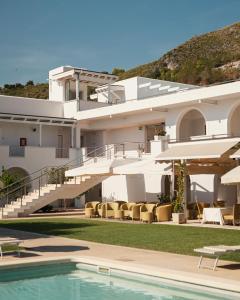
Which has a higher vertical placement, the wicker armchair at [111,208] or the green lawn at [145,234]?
the wicker armchair at [111,208]

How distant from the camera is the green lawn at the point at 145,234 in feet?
55.1

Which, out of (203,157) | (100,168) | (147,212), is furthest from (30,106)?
(203,157)

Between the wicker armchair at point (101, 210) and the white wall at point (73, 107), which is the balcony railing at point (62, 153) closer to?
the white wall at point (73, 107)

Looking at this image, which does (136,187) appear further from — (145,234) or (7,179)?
(145,234)

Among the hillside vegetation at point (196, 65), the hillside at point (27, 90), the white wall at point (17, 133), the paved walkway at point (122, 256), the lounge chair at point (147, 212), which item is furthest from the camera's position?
the hillside at point (27, 90)

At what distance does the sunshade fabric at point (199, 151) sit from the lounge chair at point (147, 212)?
2452mm

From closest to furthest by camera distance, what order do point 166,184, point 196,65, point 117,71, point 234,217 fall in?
point 234,217
point 166,184
point 196,65
point 117,71

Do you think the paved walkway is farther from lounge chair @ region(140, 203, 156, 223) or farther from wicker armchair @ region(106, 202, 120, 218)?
wicker armchair @ region(106, 202, 120, 218)

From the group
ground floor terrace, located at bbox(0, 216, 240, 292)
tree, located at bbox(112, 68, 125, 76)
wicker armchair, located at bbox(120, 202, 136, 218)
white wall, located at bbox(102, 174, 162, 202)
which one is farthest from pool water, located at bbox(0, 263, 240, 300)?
tree, located at bbox(112, 68, 125, 76)

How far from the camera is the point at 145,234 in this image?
20.0 meters

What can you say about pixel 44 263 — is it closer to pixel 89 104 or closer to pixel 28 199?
pixel 28 199

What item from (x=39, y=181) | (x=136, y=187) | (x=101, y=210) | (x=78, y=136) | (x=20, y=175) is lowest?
(x=101, y=210)

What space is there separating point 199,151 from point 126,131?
14.7 meters

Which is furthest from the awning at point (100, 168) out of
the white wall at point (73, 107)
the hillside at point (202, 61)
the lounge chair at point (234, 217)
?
the hillside at point (202, 61)
